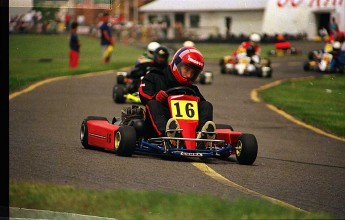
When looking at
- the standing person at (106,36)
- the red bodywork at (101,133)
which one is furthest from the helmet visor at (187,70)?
the standing person at (106,36)

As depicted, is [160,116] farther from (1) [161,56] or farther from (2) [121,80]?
(2) [121,80]

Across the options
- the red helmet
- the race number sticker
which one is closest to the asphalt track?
the race number sticker

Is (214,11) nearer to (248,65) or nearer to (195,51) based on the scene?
(248,65)

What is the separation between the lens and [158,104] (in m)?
10.2

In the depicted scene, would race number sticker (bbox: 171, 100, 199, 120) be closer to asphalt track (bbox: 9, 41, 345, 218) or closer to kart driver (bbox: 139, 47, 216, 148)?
kart driver (bbox: 139, 47, 216, 148)

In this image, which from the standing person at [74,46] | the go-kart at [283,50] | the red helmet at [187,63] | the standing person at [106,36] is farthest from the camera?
the go-kart at [283,50]

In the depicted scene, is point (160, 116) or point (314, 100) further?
point (314, 100)

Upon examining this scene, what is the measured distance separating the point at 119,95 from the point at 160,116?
7340mm

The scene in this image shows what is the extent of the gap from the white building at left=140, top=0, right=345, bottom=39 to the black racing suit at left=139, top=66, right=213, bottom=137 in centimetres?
2707

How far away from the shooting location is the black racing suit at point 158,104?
33.1ft

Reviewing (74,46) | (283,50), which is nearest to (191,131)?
(74,46)

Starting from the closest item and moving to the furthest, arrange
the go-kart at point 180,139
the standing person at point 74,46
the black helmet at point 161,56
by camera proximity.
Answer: the go-kart at point 180,139
the black helmet at point 161,56
the standing person at point 74,46

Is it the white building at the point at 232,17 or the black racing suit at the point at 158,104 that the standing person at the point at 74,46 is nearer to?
the white building at the point at 232,17

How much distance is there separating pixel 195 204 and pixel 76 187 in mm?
1163
